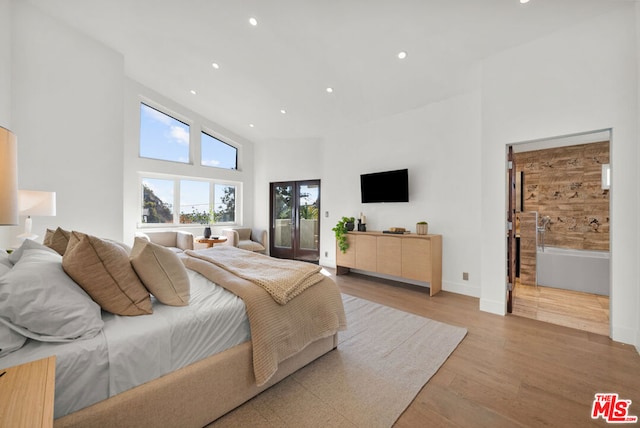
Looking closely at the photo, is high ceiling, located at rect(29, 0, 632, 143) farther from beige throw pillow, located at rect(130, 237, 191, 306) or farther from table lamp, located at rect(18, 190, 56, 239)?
beige throw pillow, located at rect(130, 237, 191, 306)

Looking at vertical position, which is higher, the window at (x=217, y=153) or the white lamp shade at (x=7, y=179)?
the window at (x=217, y=153)

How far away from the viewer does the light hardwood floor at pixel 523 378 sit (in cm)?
150

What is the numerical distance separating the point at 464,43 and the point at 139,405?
393 centimetres

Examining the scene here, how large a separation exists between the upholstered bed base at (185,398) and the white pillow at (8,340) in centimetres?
33

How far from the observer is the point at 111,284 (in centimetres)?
133

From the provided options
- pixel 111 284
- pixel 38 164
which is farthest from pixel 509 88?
pixel 38 164

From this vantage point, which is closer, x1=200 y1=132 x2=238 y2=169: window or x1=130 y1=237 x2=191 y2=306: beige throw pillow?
x1=130 y1=237 x2=191 y2=306: beige throw pillow

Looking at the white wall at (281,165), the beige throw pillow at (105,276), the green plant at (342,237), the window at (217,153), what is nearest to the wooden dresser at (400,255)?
the green plant at (342,237)

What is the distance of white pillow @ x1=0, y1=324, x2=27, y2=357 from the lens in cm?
99

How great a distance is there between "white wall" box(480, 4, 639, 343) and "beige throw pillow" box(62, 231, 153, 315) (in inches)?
135

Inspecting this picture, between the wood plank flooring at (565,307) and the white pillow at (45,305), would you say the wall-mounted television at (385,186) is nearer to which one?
the wood plank flooring at (565,307)

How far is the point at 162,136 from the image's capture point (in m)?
5.39

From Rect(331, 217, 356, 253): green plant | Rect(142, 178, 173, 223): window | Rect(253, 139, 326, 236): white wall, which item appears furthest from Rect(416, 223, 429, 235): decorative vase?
Rect(142, 178, 173, 223): window

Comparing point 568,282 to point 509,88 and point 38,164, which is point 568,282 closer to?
point 509,88
